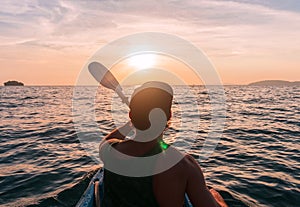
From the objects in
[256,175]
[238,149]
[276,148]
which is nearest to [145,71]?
[256,175]

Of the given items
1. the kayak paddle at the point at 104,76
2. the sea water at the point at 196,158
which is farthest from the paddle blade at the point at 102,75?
the sea water at the point at 196,158

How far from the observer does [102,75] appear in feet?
17.7

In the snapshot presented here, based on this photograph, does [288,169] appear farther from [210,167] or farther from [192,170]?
[192,170]

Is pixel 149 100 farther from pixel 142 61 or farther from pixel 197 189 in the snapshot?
pixel 142 61

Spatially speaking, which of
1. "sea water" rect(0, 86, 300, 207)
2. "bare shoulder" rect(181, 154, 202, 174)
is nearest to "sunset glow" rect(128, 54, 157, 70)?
"sea water" rect(0, 86, 300, 207)

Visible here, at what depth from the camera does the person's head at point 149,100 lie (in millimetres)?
2721

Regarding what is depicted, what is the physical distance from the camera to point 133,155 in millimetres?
2896

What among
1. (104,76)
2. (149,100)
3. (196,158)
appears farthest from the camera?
(196,158)

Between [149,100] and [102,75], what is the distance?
2.84 metres

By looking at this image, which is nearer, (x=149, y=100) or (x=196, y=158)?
(x=149, y=100)

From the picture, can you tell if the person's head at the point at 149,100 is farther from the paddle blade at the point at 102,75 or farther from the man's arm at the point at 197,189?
the paddle blade at the point at 102,75

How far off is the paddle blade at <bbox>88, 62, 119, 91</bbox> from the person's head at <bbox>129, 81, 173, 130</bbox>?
8.80 feet

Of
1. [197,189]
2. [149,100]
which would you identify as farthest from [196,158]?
Result: [149,100]

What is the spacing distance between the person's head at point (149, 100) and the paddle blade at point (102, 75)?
2.68 meters
